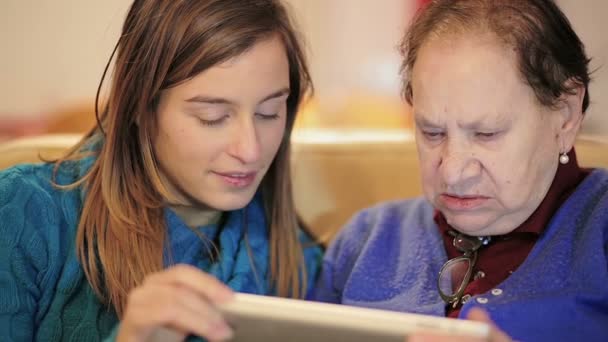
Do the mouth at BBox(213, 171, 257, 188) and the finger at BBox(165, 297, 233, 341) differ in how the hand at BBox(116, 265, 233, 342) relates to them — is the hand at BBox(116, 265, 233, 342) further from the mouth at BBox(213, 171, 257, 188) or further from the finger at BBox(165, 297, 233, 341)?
the mouth at BBox(213, 171, 257, 188)

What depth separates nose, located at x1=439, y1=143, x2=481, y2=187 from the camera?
119cm

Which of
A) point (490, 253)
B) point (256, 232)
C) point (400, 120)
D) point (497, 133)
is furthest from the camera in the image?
point (400, 120)

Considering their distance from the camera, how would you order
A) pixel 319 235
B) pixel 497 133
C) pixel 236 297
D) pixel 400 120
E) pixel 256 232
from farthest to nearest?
1. pixel 400 120
2. pixel 319 235
3. pixel 256 232
4. pixel 497 133
5. pixel 236 297

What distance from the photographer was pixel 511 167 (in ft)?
3.92

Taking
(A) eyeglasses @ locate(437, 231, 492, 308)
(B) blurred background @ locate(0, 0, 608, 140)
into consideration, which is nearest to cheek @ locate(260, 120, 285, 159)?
(A) eyeglasses @ locate(437, 231, 492, 308)

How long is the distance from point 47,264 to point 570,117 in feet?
2.96

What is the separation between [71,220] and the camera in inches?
55.7

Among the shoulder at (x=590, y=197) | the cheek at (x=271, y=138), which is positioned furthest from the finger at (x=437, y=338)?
the cheek at (x=271, y=138)

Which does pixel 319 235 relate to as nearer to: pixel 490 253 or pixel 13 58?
pixel 490 253

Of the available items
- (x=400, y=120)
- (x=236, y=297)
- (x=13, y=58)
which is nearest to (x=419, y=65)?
(x=236, y=297)

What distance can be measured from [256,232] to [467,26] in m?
0.61

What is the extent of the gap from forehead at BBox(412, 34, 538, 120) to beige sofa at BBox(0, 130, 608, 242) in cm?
50

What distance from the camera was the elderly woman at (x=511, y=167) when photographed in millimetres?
1181

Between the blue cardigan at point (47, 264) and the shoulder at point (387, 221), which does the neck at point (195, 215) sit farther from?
the shoulder at point (387, 221)
